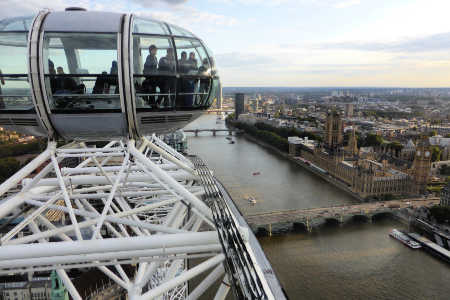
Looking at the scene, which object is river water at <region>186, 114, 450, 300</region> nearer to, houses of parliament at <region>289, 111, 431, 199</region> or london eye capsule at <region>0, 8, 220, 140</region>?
houses of parliament at <region>289, 111, 431, 199</region>

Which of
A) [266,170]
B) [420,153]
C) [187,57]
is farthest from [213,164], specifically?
[187,57]

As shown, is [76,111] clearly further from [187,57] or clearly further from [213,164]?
[213,164]

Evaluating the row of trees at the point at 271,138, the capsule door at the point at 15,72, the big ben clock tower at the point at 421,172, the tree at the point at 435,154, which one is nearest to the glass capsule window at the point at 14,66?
the capsule door at the point at 15,72

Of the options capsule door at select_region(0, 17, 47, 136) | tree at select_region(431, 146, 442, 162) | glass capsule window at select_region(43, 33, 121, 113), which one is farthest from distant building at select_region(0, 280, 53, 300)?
tree at select_region(431, 146, 442, 162)

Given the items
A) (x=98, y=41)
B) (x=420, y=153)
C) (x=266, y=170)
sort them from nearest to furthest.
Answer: (x=98, y=41) → (x=420, y=153) → (x=266, y=170)

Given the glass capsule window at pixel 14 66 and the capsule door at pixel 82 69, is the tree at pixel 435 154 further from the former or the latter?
the glass capsule window at pixel 14 66

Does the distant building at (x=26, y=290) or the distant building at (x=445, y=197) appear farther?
the distant building at (x=445, y=197)
